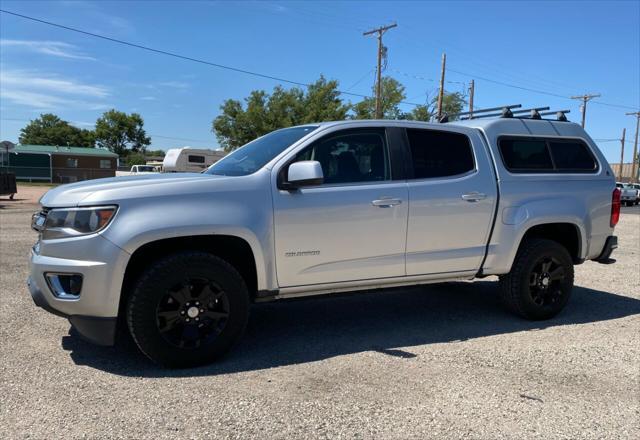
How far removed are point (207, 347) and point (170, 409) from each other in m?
0.68

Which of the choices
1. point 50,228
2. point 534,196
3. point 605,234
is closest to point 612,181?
point 605,234

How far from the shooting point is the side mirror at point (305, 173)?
12.7ft

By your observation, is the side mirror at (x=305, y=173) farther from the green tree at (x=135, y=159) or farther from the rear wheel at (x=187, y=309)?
the green tree at (x=135, y=159)

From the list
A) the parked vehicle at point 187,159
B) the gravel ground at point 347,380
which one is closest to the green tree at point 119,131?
the parked vehicle at point 187,159

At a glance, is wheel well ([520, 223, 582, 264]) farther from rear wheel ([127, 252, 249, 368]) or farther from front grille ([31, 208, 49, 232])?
front grille ([31, 208, 49, 232])

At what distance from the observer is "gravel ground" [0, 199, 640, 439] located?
303 cm

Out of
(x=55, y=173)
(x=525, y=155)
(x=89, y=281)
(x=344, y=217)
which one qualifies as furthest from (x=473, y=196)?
(x=55, y=173)

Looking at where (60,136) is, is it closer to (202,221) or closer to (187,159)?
(187,159)

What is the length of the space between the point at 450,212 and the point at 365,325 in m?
1.36

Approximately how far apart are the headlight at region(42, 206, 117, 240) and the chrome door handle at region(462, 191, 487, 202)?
3.00 meters

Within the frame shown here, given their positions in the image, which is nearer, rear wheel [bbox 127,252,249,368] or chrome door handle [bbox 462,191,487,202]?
rear wheel [bbox 127,252,249,368]

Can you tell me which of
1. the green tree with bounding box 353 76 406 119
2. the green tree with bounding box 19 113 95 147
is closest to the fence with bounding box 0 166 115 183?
the green tree with bounding box 353 76 406 119

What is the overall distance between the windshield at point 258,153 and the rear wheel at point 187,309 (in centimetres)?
89

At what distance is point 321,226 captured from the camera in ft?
13.6
